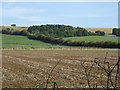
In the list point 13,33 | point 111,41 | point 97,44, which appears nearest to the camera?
point 111,41

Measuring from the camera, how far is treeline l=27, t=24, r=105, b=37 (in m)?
52.7

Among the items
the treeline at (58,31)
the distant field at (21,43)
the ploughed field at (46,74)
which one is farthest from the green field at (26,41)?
the ploughed field at (46,74)

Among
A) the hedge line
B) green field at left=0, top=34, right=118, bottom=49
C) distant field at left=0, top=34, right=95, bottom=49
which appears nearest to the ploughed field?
the hedge line

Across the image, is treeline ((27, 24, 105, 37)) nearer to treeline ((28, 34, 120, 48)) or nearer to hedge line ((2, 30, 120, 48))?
hedge line ((2, 30, 120, 48))

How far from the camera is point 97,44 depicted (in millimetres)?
57656

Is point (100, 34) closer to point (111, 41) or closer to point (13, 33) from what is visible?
point (111, 41)

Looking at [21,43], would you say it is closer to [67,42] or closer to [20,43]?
[20,43]

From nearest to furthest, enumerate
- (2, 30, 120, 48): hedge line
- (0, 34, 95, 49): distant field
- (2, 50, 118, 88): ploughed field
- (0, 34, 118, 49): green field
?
(2, 50, 118, 88): ploughed field < (2, 30, 120, 48): hedge line < (0, 34, 95, 49): distant field < (0, 34, 118, 49): green field

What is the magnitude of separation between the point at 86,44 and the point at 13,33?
646 inches

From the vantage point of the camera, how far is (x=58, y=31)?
188ft

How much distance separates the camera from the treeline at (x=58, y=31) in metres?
52.7

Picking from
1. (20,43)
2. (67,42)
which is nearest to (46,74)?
(20,43)

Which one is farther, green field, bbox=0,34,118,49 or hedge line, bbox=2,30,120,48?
green field, bbox=0,34,118,49

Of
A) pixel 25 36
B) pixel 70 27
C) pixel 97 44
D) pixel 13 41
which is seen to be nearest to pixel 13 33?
pixel 13 41
